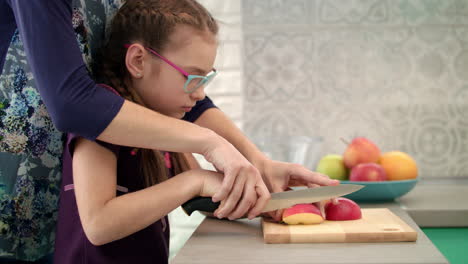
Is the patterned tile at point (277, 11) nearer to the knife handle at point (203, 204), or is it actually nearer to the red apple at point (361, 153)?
the red apple at point (361, 153)

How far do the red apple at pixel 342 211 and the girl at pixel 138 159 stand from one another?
22 centimetres

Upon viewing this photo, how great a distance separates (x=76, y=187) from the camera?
2.45 ft

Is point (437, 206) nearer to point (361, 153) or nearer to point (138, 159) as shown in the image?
point (361, 153)

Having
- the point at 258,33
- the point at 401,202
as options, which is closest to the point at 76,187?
the point at 401,202

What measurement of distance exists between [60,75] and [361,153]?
0.99m

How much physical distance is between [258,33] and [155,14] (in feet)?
→ 3.21

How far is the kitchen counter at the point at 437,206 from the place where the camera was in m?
1.28

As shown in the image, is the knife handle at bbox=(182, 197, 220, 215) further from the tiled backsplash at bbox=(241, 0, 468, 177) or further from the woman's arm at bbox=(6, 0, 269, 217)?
the tiled backsplash at bbox=(241, 0, 468, 177)

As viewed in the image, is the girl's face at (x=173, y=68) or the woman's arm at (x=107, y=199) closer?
the woman's arm at (x=107, y=199)

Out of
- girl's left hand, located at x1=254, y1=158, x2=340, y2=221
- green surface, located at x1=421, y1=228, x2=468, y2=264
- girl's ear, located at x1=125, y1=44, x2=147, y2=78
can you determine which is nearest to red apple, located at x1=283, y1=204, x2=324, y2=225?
girl's left hand, located at x1=254, y1=158, x2=340, y2=221

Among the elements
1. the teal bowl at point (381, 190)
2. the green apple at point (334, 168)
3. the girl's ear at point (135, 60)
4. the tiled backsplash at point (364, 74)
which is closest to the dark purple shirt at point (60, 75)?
the girl's ear at point (135, 60)

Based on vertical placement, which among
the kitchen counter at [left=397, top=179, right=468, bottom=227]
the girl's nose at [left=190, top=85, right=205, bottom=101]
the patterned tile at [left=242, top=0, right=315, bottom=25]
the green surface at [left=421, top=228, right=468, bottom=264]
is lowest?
the green surface at [left=421, top=228, right=468, bottom=264]

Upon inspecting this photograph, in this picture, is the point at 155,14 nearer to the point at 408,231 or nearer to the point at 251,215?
the point at 251,215

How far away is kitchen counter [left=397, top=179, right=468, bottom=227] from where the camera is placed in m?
1.28
